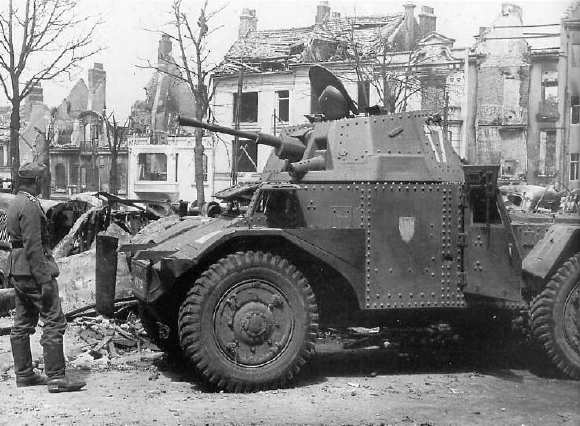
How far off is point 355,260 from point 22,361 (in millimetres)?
2775

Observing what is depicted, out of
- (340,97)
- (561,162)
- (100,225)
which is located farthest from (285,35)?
(340,97)

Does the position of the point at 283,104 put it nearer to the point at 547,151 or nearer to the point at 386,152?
the point at 547,151

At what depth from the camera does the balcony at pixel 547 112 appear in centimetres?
3256

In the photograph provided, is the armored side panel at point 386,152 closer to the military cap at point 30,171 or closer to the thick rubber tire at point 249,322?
the thick rubber tire at point 249,322

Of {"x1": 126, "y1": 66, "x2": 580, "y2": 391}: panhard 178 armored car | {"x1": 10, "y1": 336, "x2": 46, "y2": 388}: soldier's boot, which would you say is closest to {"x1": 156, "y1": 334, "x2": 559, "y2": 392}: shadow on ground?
{"x1": 126, "y1": 66, "x2": 580, "y2": 391}: panhard 178 armored car

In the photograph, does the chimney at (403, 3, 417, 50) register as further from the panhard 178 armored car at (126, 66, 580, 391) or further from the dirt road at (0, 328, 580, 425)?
the dirt road at (0, 328, 580, 425)

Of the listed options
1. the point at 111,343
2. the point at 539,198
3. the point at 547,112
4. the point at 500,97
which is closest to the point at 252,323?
the point at 111,343

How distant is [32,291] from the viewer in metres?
7.05

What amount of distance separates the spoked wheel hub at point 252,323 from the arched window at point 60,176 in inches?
1795

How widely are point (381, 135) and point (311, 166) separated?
0.68m

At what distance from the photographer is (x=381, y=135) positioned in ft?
26.0

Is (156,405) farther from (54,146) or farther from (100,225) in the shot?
(54,146)

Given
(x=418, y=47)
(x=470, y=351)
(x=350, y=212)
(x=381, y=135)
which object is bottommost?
(x=470, y=351)

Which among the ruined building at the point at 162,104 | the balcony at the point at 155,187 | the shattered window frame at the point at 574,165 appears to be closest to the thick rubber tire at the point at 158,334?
the shattered window frame at the point at 574,165
